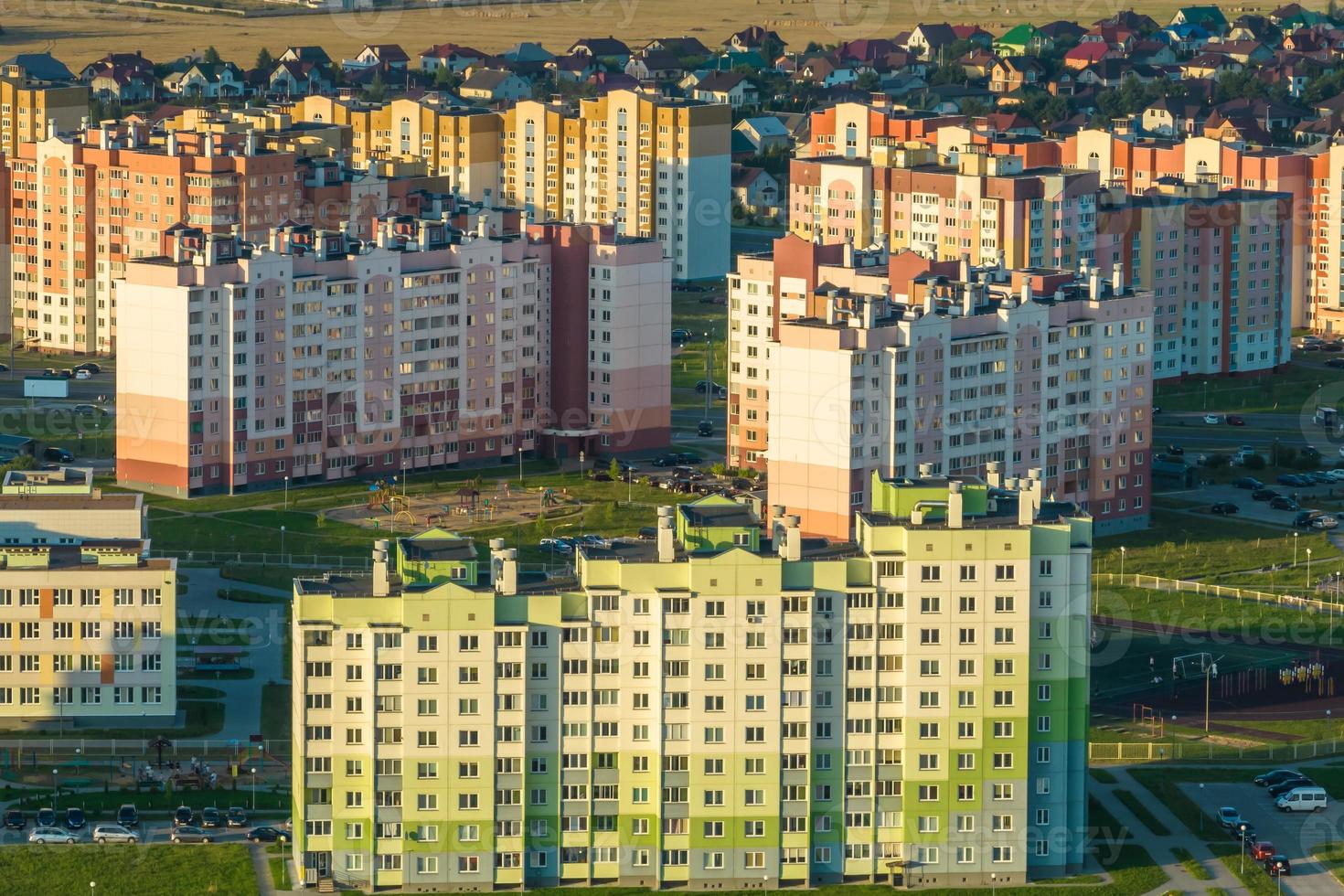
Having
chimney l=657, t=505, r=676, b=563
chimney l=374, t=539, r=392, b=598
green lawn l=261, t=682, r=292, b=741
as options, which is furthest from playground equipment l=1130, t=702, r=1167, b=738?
chimney l=374, t=539, r=392, b=598

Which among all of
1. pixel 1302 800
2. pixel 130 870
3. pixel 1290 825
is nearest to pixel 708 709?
pixel 130 870

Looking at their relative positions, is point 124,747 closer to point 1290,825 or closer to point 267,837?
point 267,837

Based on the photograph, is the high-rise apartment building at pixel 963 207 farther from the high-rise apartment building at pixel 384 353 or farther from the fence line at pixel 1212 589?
the fence line at pixel 1212 589

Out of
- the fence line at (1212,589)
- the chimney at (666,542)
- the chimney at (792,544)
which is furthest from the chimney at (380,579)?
the fence line at (1212,589)

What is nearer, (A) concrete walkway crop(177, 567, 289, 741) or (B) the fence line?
(A) concrete walkway crop(177, 567, 289, 741)

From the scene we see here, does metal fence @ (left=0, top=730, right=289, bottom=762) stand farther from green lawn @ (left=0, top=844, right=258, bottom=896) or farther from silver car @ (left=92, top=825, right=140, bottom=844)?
green lawn @ (left=0, top=844, right=258, bottom=896)

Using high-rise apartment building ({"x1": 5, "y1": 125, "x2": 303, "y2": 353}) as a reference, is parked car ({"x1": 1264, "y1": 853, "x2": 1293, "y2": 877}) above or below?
below
